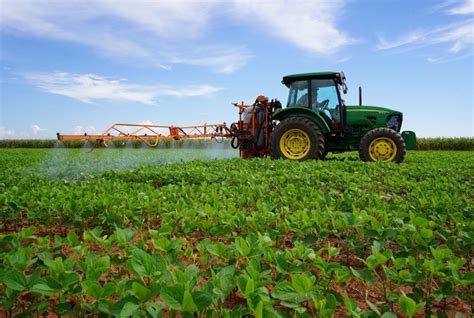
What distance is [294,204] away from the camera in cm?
405

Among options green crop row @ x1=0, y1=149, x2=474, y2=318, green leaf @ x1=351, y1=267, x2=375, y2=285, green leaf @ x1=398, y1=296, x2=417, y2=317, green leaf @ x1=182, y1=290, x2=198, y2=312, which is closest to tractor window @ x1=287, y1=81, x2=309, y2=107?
green crop row @ x1=0, y1=149, x2=474, y2=318

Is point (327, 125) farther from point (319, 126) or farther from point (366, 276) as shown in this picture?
point (366, 276)

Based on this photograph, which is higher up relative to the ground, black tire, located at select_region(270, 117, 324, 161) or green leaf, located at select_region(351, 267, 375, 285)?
black tire, located at select_region(270, 117, 324, 161)

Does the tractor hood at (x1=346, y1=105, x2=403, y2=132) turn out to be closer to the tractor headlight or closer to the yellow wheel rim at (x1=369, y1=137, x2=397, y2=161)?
the tractor headlight

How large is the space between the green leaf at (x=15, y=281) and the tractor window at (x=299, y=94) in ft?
29.3

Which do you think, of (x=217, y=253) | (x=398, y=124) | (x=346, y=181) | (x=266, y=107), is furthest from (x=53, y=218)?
(x=398, y=124)

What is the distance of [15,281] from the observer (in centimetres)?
169

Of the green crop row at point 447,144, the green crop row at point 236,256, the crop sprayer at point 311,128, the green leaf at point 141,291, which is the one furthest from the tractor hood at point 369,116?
the green crop row at point 447,144

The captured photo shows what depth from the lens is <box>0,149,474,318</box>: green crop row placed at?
1.62 metres

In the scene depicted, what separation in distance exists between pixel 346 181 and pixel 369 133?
424 cm

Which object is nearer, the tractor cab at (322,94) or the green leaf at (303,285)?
the green leaf at (303,285)

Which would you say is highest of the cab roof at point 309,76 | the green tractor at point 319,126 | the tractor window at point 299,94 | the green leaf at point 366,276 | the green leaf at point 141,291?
the cab roof at point 309,76

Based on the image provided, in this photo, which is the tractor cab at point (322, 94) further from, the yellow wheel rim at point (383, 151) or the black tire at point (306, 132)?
the yellow wheel rim at point (383, 151)

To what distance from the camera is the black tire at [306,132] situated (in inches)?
376
